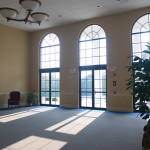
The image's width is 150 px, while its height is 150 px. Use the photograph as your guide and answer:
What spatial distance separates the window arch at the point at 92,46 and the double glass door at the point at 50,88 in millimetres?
1918

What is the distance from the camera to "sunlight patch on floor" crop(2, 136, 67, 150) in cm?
370

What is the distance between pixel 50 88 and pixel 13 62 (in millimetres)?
2586

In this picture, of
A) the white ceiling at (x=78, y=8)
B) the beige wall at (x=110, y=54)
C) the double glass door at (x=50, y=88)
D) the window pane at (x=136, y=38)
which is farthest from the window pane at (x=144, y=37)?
the double glass door at (x=50, y=88)

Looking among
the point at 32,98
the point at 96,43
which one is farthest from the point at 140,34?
the point at 32,98

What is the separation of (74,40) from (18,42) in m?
3.44

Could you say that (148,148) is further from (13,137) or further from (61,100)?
(61,100)

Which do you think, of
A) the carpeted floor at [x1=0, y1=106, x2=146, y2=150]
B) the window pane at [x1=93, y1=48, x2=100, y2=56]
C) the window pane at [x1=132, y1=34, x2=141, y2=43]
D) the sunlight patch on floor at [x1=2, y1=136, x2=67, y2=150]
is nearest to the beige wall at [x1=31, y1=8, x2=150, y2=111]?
the window pane at [x1=132, y1=34, x2=141, y2=43]

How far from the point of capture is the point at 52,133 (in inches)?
187

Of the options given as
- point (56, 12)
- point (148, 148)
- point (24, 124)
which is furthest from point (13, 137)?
point (56, 12)

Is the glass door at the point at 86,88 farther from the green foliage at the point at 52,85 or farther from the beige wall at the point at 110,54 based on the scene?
the green foliage at the point at 52,85

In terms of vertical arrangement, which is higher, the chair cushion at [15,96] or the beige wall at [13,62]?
the beige wall at [13,62]

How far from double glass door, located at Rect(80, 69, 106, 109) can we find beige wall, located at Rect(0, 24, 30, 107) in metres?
3.71

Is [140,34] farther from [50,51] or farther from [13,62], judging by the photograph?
[13,62]

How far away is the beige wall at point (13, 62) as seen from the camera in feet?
30.7
